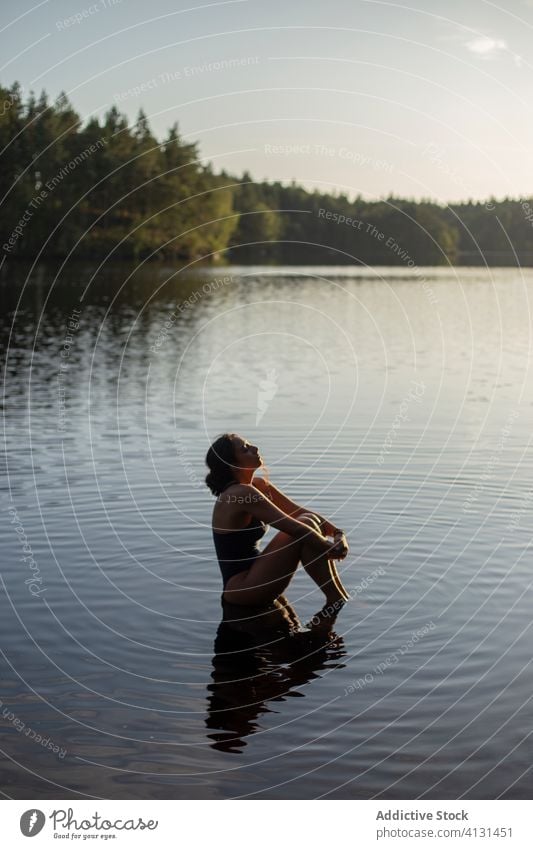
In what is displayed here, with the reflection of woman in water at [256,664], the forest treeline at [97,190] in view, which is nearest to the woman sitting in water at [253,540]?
the reflection of woman in water at [256,664]

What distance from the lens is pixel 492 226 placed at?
624 feet

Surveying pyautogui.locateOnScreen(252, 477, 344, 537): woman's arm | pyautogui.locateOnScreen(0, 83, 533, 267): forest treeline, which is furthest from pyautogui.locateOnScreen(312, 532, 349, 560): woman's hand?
pyautogui.locateOnScreen(0, 83, 533, 267): forest treeline

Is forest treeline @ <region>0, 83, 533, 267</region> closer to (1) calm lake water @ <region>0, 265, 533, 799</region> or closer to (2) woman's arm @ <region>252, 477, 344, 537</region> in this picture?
(1) calm lake water @ <region>0, 265, 533, 799</region>

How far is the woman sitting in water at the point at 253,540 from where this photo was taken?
11016mm

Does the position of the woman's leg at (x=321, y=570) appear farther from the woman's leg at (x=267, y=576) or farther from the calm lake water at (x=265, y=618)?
the calm lake water at (x=265, y=618)

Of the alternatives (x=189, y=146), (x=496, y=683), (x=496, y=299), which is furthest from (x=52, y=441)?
(x=189, y=146)

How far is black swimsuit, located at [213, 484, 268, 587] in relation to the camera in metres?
11.3

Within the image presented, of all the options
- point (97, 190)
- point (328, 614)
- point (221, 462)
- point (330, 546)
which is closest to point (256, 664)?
point (328, 614)

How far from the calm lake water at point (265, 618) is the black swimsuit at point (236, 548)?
414 millimetres

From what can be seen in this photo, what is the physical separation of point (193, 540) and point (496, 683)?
5.20m

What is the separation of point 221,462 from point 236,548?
869 mm

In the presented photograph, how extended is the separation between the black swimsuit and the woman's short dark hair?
43cm

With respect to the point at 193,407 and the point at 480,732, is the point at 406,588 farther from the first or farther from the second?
the point at 193,407

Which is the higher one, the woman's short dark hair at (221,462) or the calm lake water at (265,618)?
the woman's short dark hair at (221,462)
